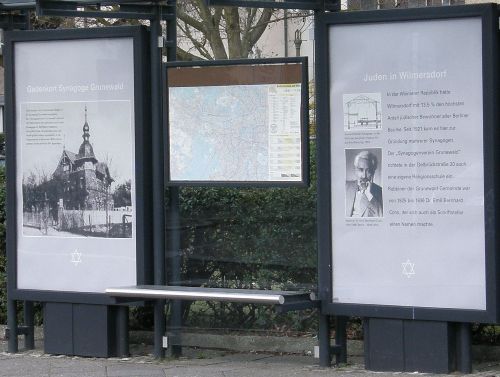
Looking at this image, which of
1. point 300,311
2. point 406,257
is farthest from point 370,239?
point 300,311

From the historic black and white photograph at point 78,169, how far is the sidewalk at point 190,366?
982 millimetres

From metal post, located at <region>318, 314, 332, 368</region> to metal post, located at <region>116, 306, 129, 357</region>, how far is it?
161 cm

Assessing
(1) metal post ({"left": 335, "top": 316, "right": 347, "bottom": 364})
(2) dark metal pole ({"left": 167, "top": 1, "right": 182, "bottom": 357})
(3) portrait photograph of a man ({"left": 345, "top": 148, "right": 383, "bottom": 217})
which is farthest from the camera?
(2) dark metal pole ({"left": 167, "top": 1, "right": 182, "bottom": 357})

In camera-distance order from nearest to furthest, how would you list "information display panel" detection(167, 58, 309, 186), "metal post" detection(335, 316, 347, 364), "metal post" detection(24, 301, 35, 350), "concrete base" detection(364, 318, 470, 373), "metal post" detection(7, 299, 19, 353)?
1. "concrete base" detection(364, 318, 470, 373)
2. "information display panel" detection(167, 58, 309, 186)
3. "metal post" detection(335, 316, 347, 364)
4. "metal post" detection(7, 299, 19, 353)
5. "metal post" detection(24, 301, 35, 350)

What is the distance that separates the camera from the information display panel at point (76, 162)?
27.0 feet

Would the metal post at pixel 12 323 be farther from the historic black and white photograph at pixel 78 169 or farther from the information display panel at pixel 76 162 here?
the historic black and white photograph at pixel 78 169

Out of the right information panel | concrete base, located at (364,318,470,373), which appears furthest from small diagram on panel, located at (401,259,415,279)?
concrete base, located at (364,318,470,373)

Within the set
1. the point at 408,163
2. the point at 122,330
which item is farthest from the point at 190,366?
the point at 408,163

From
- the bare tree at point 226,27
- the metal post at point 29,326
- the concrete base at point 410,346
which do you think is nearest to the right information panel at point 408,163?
the concrete base at point 410,346

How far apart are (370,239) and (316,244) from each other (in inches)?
19.2

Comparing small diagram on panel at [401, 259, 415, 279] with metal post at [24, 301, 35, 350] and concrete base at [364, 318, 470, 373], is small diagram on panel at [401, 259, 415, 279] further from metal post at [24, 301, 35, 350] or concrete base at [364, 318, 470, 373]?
metal post at [24, 301, 35, 350]

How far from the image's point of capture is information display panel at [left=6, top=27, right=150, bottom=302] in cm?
822

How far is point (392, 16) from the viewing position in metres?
7.28

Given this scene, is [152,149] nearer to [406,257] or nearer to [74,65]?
[74,65]
